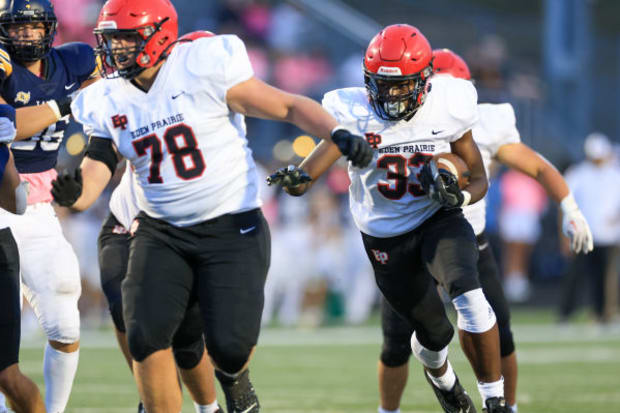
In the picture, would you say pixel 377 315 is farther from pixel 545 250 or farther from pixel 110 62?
pixel 110 62

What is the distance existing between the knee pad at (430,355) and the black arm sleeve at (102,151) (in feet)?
5.44

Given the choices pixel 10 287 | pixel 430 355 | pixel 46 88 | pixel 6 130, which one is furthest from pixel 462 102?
pixel 10 287

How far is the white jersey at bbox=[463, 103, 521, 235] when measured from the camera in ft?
17.8

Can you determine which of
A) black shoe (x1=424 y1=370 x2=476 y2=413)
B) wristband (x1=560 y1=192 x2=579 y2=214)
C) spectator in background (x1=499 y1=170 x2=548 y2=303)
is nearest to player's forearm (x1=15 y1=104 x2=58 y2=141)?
black shoe (x1=424 y1=370 x2=476 y2=413)

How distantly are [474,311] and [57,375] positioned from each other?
195cm

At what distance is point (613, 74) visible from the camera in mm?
15734

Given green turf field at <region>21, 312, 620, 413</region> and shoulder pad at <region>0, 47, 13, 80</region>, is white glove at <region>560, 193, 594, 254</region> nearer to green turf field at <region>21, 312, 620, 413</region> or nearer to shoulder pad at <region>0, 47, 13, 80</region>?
green turf field at <region>21, 312, 620, 413</region>

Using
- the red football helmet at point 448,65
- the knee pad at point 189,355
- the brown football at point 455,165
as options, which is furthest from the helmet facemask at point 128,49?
the red football helmet at point 448,65

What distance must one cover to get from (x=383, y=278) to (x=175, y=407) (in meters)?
1.25

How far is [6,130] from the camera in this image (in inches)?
167

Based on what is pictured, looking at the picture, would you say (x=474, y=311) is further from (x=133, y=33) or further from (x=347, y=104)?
(x=133, y=33)

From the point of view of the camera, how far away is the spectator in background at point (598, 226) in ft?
37.3

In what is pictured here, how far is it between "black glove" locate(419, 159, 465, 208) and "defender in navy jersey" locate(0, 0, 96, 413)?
5.39ft

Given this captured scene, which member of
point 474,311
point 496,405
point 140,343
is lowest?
point 496,405
